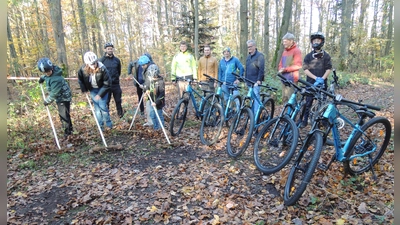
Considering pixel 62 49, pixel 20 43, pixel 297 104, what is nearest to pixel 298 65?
pixel 297 104

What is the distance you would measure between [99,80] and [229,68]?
3.66m

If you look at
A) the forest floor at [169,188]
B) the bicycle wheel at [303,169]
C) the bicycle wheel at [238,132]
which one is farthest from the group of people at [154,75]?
the bicycle wheel at [303,169]

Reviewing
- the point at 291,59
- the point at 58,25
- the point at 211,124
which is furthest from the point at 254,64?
the point at 58,25

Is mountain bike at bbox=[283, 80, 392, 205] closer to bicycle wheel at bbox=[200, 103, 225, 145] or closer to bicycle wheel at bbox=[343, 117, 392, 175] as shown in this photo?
bicycle wheel at bbox=[343, 117, 392, 175]

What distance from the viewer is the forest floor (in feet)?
11.8

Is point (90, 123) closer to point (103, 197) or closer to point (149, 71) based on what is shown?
point (149, 71)

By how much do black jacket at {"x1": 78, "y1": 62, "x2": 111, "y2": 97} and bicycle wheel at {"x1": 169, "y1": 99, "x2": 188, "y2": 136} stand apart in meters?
1.96

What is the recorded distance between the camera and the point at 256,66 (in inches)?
272

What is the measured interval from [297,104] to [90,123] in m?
6.10

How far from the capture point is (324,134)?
3.68 metres

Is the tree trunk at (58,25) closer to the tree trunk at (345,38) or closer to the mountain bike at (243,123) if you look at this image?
the mountain bike at (243,123)

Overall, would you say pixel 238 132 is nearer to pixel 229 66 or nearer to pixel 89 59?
pixel 229 66

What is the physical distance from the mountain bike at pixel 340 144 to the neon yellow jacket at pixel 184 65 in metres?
4.74

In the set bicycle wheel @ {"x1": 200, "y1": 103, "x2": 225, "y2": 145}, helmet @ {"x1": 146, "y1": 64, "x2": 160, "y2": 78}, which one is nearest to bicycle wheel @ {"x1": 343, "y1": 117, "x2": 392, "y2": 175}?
bicycle wheel @ {"x1": 200, "y1": 103, "x2": 225, "y2": 145}
